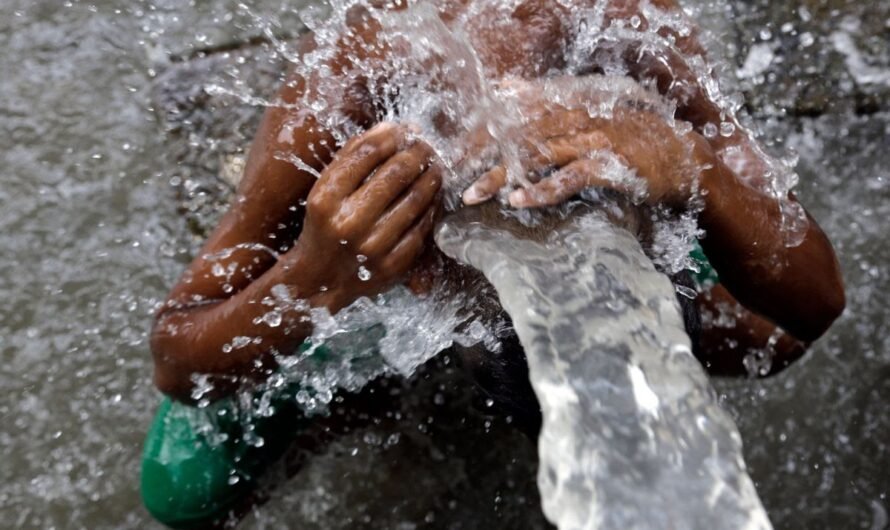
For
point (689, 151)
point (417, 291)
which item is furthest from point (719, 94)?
point (417, 291)

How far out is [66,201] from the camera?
2699 mm

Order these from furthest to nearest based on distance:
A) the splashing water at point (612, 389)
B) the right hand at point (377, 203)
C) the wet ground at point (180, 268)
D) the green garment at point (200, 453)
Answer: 1. the wet ground at point (180, 268)
2. the green garment at point (200, 453)
3. the right hand at point (377, 203)
4. the splashing water at point (612, 389)

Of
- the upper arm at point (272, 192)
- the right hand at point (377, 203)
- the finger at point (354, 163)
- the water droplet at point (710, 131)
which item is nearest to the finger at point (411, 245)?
the right hand at point (377, 203)

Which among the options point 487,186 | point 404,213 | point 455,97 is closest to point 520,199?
point 487,186

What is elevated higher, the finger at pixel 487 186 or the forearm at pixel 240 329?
the finger at pixel 487 186

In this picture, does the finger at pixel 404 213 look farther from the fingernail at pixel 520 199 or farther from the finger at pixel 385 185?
the fingernail at pixel 520 199

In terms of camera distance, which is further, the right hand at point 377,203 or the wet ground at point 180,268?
the wet ground at point 180,268

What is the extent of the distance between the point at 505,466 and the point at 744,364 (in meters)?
0.73

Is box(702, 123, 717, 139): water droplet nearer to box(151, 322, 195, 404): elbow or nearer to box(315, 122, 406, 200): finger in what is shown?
box(315, 122, 406, 200): finger

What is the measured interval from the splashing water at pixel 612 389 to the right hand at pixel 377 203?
11cm

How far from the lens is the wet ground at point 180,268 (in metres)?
2.49

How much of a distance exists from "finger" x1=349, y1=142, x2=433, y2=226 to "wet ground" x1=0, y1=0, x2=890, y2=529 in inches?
47.0

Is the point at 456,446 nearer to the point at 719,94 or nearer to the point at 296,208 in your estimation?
the point at 296,208

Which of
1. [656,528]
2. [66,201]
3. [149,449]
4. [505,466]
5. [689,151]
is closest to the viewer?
[656,528]
